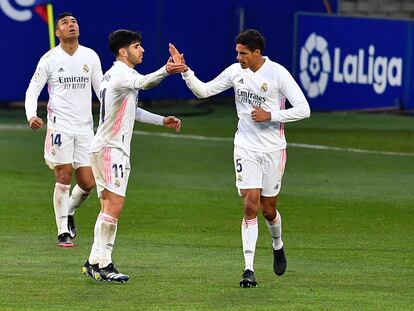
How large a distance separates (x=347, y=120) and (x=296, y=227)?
46.0ft

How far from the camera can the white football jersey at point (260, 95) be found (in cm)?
1174

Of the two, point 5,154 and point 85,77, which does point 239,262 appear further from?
point 5,154

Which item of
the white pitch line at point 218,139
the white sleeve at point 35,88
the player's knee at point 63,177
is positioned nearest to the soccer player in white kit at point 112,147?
the white sleeve at point 35,88

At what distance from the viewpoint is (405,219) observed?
1616cm

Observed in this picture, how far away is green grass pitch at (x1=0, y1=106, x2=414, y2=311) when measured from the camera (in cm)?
1094

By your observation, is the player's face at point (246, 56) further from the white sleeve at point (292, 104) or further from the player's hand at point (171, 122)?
the player's hand at point (171, 122)

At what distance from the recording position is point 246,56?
38.4 ft

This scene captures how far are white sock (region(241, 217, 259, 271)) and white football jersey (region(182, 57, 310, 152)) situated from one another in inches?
26.1

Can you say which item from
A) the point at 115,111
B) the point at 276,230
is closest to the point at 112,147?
the point at 115,111

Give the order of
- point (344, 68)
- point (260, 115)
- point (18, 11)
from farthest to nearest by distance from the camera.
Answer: point (344, 68), point (18, 11), point (260, 115)

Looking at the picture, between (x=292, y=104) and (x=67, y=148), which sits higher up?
(x=292, y=104)

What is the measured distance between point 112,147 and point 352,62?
61.2ft

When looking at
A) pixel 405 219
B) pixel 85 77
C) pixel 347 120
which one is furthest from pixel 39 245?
pixel 347 120

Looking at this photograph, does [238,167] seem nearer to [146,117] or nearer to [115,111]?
[146,117]
